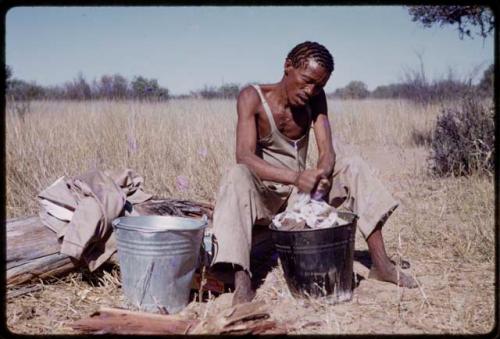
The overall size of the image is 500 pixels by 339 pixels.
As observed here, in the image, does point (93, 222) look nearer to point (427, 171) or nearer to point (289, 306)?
point (289, 306)

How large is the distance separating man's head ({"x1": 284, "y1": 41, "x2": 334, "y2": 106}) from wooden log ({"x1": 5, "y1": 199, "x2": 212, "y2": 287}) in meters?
1.62

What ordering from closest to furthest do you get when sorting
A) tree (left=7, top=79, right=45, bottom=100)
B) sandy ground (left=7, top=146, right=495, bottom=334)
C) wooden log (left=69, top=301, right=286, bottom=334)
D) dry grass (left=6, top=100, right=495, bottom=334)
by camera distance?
wooden log (left=69, top=301, right=286, bottom=334), sandy ground (left=7, top=146, right=495, bottom=334), dry grass (left=6, top=100, right=495, bottom=334), tree (left=7, top=79, right=45, bottom=100)

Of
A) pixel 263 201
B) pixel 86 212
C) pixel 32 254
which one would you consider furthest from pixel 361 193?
pixel 32 254

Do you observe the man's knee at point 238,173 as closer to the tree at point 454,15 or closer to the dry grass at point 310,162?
the dry grass at point 310,162

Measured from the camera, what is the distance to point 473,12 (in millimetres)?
7539

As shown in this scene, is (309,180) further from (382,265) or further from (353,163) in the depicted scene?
(382,265)

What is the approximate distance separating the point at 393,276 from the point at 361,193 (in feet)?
1.92

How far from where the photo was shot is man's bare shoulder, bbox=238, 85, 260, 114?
3.64m

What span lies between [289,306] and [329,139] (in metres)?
1.30

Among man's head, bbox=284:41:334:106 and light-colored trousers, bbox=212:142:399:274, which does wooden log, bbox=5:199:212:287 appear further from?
man's head, bbox=284:41:334:106

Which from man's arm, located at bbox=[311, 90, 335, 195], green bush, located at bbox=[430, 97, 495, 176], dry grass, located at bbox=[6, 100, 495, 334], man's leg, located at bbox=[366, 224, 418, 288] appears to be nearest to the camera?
dry grass, located at bbox=[6, 100, 495, 334]

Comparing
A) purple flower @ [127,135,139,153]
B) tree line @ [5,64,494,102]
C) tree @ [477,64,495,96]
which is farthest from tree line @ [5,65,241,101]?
tree @ [477,64,495,96]

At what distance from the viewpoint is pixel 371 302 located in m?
3.22

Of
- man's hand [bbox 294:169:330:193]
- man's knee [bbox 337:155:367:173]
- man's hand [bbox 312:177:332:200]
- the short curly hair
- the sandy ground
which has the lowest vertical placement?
the sandy ground
